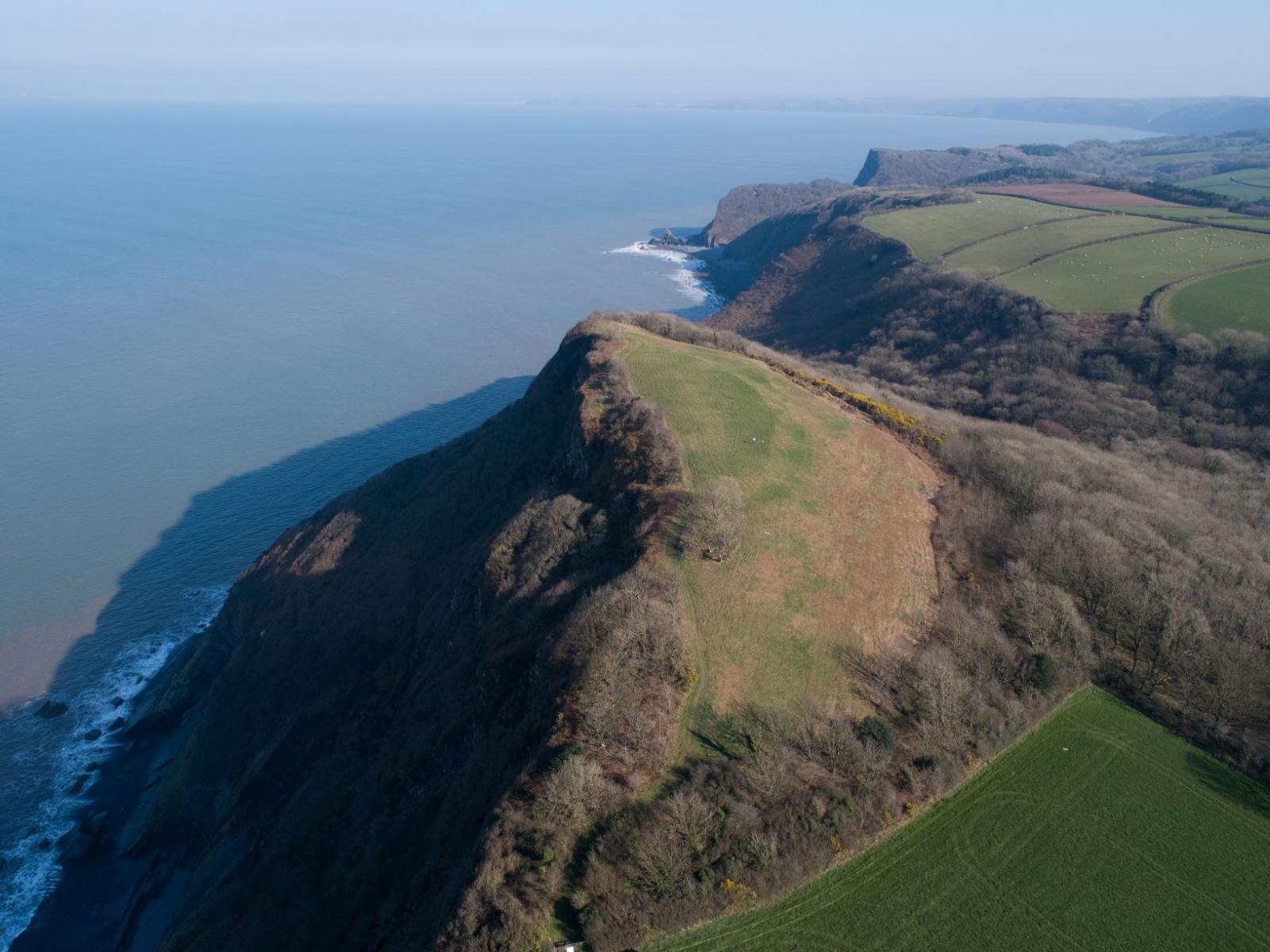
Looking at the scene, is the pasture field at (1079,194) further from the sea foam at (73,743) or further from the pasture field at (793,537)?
the sea foam at (73,743)

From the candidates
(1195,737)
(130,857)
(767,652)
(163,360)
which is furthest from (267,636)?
(163,360)

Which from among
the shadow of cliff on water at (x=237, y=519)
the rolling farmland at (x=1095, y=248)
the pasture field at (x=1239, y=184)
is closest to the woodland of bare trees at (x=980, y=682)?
the rolling farmland at (x=1095, y=248)

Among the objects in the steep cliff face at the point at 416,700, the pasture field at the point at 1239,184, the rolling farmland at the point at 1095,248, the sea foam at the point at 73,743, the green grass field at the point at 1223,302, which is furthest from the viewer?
the pasture field at the point at 1239,184

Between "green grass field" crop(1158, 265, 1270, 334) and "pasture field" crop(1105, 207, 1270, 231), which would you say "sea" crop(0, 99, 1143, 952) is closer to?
"pasture field" crop(1105, 207, 1270, 231)

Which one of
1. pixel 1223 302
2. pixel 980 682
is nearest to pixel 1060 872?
pixel 980 682

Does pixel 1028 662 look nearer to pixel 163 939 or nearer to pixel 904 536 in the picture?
pixel 904 536
